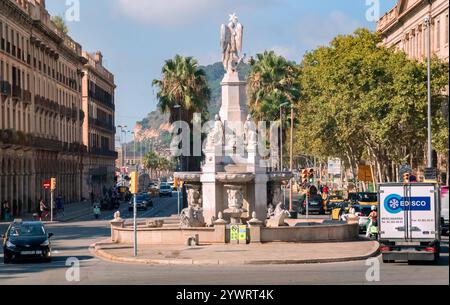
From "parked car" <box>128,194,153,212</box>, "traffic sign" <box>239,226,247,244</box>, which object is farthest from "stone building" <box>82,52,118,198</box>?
"traffic sign" <box>239,226,247,244</box>

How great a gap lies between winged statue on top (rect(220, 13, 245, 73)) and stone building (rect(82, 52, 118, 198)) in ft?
241

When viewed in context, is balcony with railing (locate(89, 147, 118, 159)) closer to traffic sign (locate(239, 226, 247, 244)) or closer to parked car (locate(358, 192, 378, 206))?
parked car (locate(358, 192, 378, 206))

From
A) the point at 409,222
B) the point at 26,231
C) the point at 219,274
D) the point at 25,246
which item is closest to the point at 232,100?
the point at 26,231

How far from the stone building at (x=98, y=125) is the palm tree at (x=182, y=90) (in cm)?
3588

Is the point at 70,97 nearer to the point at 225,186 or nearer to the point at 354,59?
the point at 354,59

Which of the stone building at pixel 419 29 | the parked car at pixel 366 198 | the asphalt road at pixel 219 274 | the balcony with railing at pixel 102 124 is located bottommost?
the asphalt road at pixel 219 274

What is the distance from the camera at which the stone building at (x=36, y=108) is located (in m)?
72.5

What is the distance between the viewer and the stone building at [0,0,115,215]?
7250 cm

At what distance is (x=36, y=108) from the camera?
3290 inches

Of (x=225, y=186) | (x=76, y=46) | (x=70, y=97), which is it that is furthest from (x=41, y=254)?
(x=76, y=46)

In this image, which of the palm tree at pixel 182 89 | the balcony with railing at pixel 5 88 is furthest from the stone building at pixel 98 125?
the balcony with railing at pixel 5 88

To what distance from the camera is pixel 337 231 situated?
37.9 metres

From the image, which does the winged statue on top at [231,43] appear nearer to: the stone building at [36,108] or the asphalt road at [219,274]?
the asphalt road at [219,274]
